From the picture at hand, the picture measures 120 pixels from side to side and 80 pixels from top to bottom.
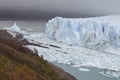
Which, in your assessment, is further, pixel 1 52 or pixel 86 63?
pixel 86 63

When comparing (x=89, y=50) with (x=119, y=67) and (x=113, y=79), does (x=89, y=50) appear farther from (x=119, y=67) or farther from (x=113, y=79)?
(x=113, y=79)

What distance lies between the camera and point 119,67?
19.4 metres

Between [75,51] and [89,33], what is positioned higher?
[89,33]

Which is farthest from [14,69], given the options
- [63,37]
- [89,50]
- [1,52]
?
[63,37]

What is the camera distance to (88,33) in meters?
25.1

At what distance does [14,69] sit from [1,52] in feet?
6.57

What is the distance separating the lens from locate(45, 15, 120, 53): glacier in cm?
2475

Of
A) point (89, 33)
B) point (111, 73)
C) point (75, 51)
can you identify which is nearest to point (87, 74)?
point (111, 73)

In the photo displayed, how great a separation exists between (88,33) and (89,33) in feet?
0.28

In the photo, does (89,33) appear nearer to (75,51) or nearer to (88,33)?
(88,33)

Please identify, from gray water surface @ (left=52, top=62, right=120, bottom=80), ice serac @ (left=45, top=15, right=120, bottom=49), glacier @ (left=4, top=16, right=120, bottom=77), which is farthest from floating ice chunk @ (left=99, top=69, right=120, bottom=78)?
ice serac @ (left=45, top=15, right=120, bottom=49)

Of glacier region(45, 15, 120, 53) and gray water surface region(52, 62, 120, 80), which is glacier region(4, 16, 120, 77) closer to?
glacier region(45, 15, 120, 53)

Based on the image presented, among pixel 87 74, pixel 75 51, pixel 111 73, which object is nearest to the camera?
pixel 111 73

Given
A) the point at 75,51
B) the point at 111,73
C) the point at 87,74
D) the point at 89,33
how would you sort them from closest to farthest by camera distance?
the point at 111,73, the point at 87,74, the point at 75,51, the point at 89,33
